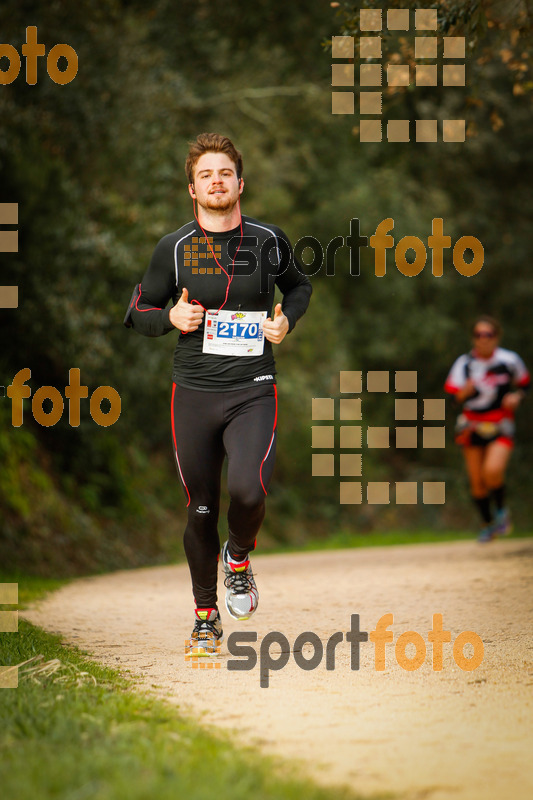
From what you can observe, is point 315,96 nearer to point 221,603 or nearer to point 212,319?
point 221,603

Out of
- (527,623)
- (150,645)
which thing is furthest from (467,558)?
(150,645)

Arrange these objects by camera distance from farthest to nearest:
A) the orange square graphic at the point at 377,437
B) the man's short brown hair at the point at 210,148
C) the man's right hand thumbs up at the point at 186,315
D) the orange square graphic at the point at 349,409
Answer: the orange square graphic at the point at 377,437 < the orange square graphic at the point at 349,409 < the man's short brown hair at the point at 210,148 < the man's right hand thumbs up at the point at 186,315

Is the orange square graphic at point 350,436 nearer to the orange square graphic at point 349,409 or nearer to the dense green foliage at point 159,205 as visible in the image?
the orange square graphic at point 349,409

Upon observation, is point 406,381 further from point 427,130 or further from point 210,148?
point 210,148

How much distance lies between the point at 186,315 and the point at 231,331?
290 mm

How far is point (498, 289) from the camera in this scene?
26.2 meters

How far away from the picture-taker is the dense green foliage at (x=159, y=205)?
12.8 meters

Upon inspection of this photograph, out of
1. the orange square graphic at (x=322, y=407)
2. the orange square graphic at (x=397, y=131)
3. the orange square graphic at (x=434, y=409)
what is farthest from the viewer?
the orange square graphic at (x=434, y=409)

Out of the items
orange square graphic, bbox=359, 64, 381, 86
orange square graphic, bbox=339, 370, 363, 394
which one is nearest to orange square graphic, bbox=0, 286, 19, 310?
orange square graphic, bbox=359, 64, 381, 86

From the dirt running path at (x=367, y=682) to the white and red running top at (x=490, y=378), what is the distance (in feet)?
9.72

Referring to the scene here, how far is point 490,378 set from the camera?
37.7 ft

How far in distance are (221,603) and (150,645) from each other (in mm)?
2012

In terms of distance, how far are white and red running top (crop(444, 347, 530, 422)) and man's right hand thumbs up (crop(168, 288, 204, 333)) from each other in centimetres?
663

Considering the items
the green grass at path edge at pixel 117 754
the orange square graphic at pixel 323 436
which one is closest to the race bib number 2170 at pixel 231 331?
the green grass at path edge at pixel 117 754
